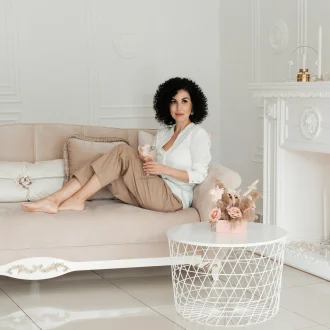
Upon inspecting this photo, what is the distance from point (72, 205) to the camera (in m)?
3.67

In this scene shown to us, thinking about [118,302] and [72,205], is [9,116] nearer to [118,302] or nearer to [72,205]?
[72,205]

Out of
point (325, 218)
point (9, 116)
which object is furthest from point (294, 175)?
point (9, 116)

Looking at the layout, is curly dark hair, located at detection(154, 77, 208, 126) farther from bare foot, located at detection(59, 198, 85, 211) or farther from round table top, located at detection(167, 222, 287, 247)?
round table top, located at detection(167, 222, 287, 247)

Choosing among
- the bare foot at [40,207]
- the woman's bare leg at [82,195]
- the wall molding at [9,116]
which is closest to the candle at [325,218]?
the woman's bare leg at [82,195]

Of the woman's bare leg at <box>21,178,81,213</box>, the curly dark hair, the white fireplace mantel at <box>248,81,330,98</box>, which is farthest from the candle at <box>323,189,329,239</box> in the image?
the woman's bare leg at <box>21,178,81,213</box>

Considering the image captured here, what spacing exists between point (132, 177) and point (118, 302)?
29.0 inches

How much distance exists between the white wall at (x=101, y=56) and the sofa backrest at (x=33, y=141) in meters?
1.32

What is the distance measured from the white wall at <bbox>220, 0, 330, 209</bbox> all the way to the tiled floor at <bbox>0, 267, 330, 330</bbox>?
1.64 m

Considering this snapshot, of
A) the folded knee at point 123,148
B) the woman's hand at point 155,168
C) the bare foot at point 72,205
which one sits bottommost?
the bare foot at point 72,205

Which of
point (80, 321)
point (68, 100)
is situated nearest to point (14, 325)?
point (80, 321)

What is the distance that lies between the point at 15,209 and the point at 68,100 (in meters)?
2.05

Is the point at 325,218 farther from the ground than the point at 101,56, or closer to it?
closer to it

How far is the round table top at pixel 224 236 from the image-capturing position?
2.91 meters

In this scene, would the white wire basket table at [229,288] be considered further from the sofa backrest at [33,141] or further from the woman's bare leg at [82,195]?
the sofa backrest at [33,141]
